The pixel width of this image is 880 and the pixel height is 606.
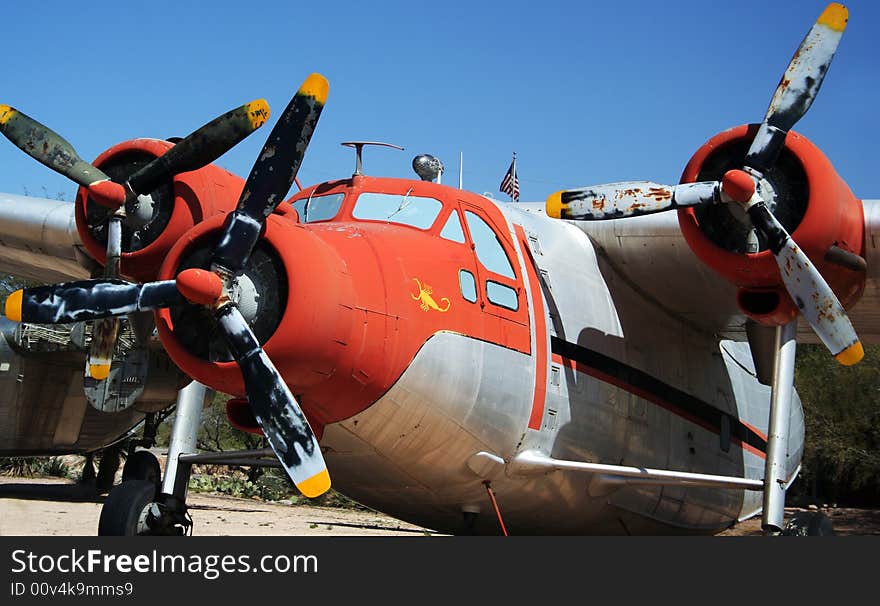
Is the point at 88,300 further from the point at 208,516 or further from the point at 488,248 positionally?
the point at 208,516

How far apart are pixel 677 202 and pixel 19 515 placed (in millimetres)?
10264

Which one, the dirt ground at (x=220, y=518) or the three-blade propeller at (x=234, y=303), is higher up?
the three-blade propeller at (x=234, y=303)

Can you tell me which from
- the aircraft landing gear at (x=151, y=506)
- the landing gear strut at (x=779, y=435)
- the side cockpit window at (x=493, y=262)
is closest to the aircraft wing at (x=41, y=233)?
the aircraft landing gear at (x=151, y=506)

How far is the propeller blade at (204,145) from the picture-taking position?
7930mm

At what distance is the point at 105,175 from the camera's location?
342 inches

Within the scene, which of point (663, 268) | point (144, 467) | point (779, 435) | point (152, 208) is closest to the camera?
point (779, 435)

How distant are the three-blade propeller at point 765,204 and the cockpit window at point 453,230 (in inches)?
49.9

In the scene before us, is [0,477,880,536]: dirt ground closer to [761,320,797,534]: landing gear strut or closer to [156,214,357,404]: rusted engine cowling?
[761,320,797,534]: landing gear strut

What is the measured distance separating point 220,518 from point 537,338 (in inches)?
329

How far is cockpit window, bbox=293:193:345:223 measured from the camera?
8.42m

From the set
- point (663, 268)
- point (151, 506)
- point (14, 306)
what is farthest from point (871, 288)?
point (14, 306)

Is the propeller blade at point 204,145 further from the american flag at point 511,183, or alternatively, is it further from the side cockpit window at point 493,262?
the american flag at point 511,183

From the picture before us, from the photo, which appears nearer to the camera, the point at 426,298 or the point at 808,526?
the point at 426,298
